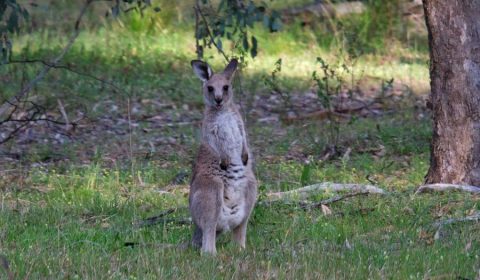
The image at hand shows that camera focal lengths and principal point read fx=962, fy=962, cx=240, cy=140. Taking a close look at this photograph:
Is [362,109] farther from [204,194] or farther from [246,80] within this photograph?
[204,194]

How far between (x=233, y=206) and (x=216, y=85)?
0.87 meters

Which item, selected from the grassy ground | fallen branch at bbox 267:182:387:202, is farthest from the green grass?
fallen branch at bbox 267:182:387:202

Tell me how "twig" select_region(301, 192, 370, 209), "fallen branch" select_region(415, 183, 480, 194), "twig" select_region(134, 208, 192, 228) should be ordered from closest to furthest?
1. "twig" select_region(134, 208, 192, 228)
2. "twig" select_region(301, 192, 370, 209)
3. "fallen branch" select_region(415, 183, 480, 194)

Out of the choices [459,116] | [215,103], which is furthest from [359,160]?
[215,103]

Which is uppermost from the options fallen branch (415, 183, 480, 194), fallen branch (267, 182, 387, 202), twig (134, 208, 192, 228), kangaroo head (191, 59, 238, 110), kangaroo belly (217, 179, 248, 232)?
kangaroo head (191, 59, 238, 110)

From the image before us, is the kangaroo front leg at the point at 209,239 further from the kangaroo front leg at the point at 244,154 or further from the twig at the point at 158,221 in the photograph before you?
the twig at the point at 158,221

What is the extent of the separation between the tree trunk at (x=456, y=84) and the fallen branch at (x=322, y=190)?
2.25 ft

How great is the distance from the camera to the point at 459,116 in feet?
25.9

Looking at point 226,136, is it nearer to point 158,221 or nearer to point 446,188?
point 158,221

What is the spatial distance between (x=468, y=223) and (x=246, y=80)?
24.6 ft

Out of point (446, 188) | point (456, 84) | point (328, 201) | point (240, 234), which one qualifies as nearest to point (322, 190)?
point (328, 201)

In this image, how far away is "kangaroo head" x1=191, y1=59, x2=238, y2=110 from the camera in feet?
A: 21.5

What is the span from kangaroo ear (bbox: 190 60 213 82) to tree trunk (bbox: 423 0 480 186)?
2239mm

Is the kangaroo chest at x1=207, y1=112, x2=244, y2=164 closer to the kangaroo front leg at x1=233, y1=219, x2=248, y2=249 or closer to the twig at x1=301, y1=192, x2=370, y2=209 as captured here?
the kangaroo front leg at x1=233, y1=219, x2=248, y2=249
